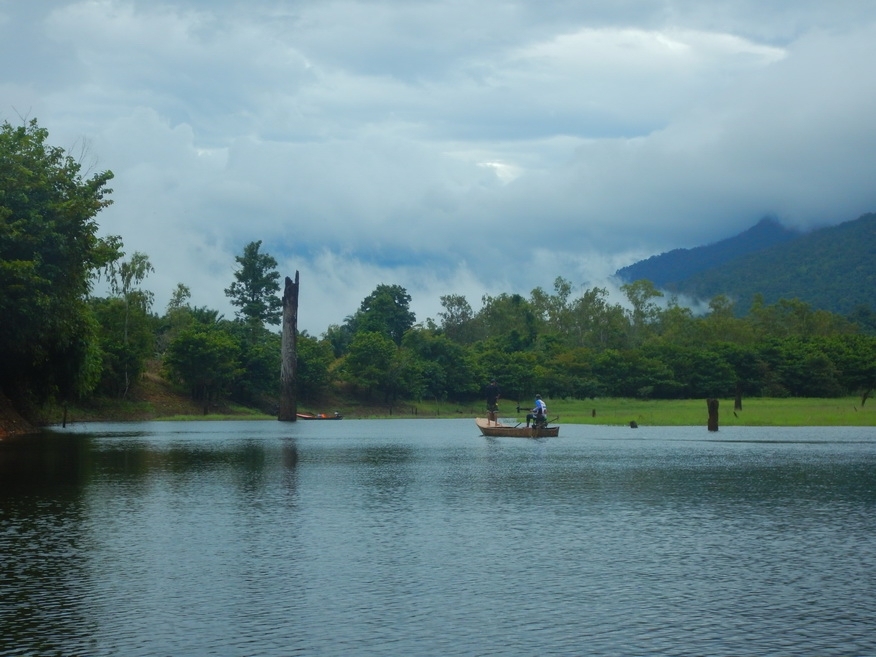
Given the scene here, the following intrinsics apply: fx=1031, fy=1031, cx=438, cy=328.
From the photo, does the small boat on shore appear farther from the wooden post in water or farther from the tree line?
the wooden post in water

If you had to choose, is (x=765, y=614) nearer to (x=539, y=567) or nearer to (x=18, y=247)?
(x=539, y=567)

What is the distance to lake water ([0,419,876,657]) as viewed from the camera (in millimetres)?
10984

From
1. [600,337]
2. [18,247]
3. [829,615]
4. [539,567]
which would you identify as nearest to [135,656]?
[539,567]

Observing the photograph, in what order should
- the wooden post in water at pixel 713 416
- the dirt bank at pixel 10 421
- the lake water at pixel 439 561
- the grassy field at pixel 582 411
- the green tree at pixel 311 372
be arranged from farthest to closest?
the green tree at pixel 311 372 < the grassy field at pixel 582 411 < the wooden post in water at pixel 713 416 < the dirt bank at pixel 10 421 < the lake water at pixel 439 561

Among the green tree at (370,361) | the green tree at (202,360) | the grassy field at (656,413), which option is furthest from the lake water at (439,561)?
the green tree at (370,361)

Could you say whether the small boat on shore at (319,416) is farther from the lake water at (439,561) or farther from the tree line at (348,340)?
the lake water at (439,561)

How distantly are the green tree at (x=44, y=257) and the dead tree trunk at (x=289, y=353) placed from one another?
108ft

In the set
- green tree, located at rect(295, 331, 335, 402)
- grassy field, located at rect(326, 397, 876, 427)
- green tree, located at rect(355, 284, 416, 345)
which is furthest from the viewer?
green tree, located at rect(355, 284, 416, 345)

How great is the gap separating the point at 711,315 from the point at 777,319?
10.1 meters

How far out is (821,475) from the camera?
2817 cm

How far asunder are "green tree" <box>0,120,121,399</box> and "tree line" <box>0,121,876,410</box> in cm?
9

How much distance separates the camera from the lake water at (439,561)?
1098 centimetres

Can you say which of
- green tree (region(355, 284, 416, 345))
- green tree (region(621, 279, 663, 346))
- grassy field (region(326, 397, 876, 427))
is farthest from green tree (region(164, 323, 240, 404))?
green tree (region(621, 279, 663, 346))

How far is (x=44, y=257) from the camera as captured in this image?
45.8 m
